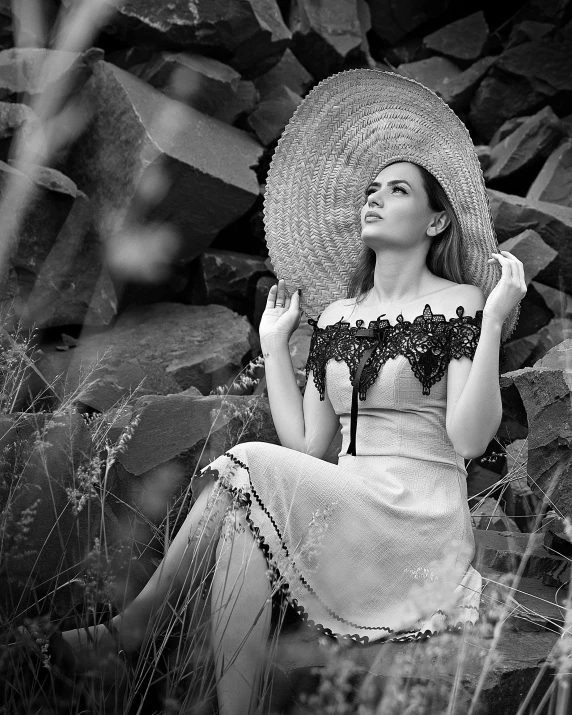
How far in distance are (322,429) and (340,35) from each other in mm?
4093

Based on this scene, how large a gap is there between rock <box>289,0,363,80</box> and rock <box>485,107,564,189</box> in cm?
126

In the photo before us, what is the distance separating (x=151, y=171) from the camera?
4461 millimetres

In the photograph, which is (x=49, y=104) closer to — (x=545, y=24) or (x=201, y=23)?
(x=201, y=23)

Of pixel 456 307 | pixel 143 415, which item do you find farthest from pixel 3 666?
pixel 456 307

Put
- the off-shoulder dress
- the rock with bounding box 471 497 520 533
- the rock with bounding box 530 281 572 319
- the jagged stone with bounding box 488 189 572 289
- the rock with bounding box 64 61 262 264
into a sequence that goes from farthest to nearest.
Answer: the jagged stone with bounding box 488 189 572 289, the rock with bounding box 530 281 572 319, the rock with bounding box 64 61 262 264, the rock with bounding box 471 497 520 533, the off-shoulder dress

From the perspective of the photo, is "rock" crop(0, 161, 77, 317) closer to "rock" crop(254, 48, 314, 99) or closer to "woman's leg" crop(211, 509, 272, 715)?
"rock" crop(254, 48, 314, 99)

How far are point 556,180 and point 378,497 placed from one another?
13.4 ft

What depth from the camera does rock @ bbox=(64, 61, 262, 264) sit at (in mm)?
4535

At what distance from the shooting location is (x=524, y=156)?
604cm

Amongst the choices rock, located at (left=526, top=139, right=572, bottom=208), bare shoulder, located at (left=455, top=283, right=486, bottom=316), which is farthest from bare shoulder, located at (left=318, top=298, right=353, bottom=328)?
rock, located at (left=526, top=139, right=572, bottom=208)

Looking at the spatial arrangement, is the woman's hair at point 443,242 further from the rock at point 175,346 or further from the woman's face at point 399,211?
the rock at point 175,346

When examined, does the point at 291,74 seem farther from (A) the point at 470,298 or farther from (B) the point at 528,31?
(A) the point at 470,298

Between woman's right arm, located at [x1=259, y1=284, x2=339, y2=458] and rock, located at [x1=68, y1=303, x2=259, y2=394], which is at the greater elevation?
woman's right arm, located at [x1=259, y1=284, x2=339, y2=458]

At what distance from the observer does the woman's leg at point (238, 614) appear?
211 cm
